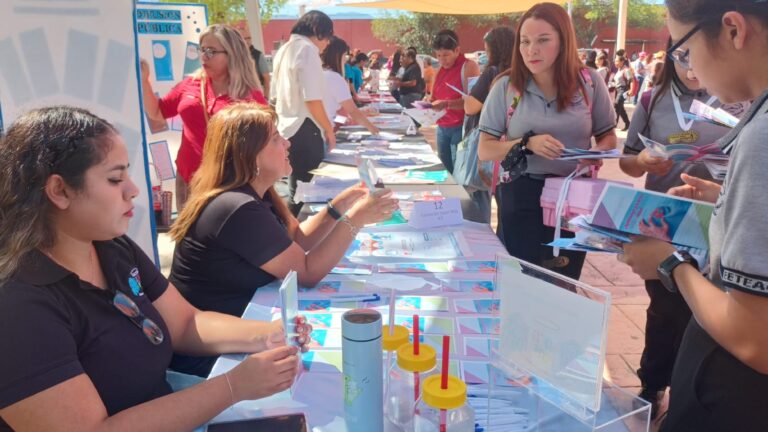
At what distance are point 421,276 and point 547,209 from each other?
2.05 ft

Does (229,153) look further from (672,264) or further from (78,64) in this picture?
(672,264)

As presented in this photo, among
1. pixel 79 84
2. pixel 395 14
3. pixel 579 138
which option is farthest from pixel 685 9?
pixel 395 14

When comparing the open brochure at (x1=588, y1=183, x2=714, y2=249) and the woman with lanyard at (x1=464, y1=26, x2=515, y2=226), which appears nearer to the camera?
the open brochure at (x1=588, y1=183, x2=714, y2=249)

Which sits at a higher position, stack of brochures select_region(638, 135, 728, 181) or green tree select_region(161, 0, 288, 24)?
green tree select_region(161, 0, 288, 24)

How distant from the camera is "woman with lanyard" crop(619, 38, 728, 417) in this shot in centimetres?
187

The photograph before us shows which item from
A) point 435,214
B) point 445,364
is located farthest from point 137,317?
point 435,214

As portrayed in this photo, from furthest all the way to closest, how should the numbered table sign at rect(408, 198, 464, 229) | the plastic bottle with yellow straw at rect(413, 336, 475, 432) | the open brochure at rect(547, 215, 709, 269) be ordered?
the numbered table sign at rect(408, 198, 464, 229)
the open brochure at rect(547, 215, 709, 269)
the plastic bottle with yellow straw at rect(413, 336, 475, 432)

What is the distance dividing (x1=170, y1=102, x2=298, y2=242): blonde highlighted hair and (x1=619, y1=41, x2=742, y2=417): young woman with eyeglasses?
1.24 metres

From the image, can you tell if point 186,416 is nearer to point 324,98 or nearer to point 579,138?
point 579,138

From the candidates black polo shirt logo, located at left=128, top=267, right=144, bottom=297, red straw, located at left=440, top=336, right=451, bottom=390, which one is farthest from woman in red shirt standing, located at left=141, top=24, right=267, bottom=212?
red straw, located at left=440, top=336, right=451, bottom=390

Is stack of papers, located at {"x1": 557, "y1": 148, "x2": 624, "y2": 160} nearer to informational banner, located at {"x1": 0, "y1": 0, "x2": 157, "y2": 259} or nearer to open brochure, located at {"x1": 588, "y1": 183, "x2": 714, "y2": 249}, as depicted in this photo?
open brochure, located at {"x1": 588, "y1": 183, "x2": 714, "y2": 249}

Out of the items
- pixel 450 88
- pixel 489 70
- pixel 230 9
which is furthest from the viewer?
pixel 230 9

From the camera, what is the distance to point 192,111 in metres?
3.01

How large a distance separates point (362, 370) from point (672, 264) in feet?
1.78
